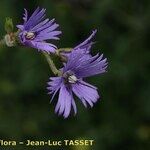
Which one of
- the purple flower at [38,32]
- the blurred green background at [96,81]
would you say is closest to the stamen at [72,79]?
the purple flower at [38,32]

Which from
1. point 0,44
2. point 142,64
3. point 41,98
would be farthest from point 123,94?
point 0,44

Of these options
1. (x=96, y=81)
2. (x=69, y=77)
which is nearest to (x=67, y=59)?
(x=69, y=77)

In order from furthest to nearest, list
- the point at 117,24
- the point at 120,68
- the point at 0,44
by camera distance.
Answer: the point at 117,24 < the point at 120,68 < the point at 0,44

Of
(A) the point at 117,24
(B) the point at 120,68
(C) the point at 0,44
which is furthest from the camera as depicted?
(A) the point at 117,24

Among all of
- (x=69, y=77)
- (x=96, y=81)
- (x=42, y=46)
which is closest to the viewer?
(x=42, y=46)

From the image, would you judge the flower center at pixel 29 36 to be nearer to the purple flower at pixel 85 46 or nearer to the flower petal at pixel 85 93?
the purple flower at pixel 85 46

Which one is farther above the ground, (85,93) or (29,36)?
(29,36)

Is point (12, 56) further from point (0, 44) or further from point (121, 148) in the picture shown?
point (0, 44)

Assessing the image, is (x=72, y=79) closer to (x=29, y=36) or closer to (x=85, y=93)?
(x=85, y=93)
